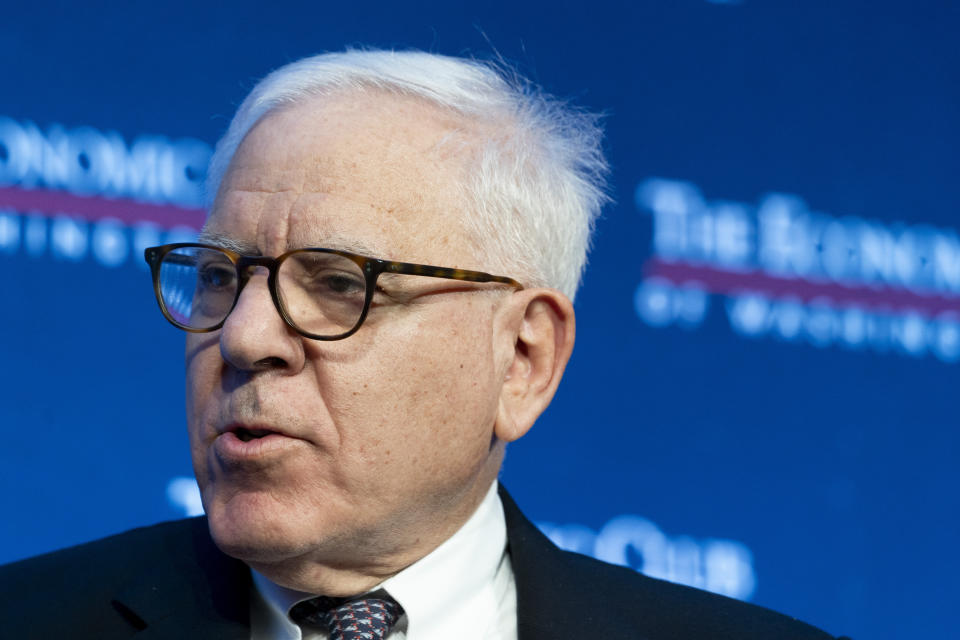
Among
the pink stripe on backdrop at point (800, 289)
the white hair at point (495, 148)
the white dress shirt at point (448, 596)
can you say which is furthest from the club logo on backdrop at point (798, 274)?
the white dress shirt at point (448, 596)

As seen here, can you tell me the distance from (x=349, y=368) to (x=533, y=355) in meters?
0.41

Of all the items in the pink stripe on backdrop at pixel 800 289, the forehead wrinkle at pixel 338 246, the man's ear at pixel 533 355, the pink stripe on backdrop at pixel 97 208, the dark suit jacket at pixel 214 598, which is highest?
the pink stripe on backdrop at pixel 97 208

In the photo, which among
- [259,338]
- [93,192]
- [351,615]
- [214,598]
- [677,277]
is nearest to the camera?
[259,338]

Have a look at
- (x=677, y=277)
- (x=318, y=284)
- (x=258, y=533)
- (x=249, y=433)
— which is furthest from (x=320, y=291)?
(x=677, y=277)

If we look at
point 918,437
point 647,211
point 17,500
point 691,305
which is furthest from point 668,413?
point 17,500

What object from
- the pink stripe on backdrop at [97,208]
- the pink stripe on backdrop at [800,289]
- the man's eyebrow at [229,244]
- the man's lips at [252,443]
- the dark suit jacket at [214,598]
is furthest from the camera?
the pink stripe on backdrop at [800,289]

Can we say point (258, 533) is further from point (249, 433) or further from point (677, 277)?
point (677, 277)

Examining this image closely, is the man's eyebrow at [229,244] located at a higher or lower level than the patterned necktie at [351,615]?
higher

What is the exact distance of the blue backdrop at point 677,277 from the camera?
223 cm

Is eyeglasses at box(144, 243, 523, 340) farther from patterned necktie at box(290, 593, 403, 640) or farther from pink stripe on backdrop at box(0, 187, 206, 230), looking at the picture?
pink stripe on backdrop at box(0, 187, 206, 230)

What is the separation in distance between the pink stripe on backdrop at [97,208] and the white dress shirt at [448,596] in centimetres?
88

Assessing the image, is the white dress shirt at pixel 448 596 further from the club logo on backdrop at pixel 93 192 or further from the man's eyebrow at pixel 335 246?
the club logo on backdrop at pixel 93 192

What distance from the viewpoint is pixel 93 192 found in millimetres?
2213

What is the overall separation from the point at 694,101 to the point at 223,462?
1777 millimetres
